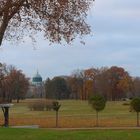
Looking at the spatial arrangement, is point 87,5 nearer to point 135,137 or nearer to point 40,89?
point 135,137

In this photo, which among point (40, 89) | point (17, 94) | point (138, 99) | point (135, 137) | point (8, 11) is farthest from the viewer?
point (40, 89)

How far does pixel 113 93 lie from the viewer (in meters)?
167

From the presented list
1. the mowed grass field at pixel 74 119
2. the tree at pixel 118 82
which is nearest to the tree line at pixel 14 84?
the tree at pixel 118 82

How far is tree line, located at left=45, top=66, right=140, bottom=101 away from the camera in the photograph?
535 ft

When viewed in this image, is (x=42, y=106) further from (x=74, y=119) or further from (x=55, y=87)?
(x=55, y=87)

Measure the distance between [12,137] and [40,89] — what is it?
180165 millimetres


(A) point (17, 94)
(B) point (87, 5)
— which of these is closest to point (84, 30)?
(B) point (87, 5)

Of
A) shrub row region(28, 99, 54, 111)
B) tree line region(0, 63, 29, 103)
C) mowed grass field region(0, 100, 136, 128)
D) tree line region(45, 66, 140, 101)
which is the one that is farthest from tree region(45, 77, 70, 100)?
mowed grass field region(0, 100, 136, 128)

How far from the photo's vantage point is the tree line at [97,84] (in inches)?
6417

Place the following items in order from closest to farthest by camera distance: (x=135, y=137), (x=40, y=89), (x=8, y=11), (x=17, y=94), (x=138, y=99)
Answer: (x=135, y=137) → (x=8, y=11) → (x=138, y=99) → (x=17, y=94) → (x=40, y=89)

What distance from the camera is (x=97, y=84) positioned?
163 metres

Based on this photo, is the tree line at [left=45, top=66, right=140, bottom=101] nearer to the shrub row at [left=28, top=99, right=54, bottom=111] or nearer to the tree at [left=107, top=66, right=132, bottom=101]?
the tree at [left=107, top=66, right=132, bottom=101]

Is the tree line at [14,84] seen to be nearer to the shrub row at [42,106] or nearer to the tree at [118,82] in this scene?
the tree at [118,82]

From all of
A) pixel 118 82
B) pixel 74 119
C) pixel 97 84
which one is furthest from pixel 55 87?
pixel 74 119
